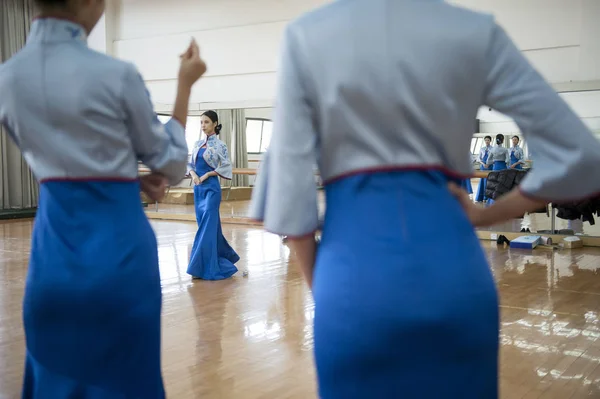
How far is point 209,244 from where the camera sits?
5.46 m

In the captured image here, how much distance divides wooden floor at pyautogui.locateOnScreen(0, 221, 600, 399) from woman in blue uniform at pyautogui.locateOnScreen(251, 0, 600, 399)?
190 cm

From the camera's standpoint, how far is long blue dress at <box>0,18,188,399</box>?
127 centimetres

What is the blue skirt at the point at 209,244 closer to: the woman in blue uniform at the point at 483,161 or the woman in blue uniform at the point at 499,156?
the woman in blue uniform at the point at 499,156

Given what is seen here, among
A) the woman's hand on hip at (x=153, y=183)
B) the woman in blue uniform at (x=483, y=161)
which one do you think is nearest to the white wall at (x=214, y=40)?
the woman in blue uniform at (x=483, y=161)

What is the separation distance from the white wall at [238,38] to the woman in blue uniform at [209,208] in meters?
4.02

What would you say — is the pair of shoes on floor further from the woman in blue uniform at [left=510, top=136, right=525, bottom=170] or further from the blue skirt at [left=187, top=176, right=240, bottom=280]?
the woman in blue uniform at [left=510, top=136, right=525, bottom=170]

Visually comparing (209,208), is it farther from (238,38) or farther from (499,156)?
(499,156)

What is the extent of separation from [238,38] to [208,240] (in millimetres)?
5303

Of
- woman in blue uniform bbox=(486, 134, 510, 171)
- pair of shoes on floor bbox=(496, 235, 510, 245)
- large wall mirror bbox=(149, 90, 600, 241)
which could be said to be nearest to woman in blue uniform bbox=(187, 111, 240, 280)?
large wall mirror bbox=(149, 90, 600, 241)

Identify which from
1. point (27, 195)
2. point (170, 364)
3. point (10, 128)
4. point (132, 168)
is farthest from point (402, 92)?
point (27, 195)

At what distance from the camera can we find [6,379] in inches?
113

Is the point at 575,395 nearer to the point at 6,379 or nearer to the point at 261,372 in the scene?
the point at 261,372

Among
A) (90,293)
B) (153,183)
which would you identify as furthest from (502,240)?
(90,293)

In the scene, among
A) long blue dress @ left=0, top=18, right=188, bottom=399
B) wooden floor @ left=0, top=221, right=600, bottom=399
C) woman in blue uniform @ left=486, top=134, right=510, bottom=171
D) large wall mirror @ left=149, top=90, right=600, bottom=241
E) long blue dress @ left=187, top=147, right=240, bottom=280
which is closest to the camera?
long blue dress @ left=0, top=18, right=188, bottom=399
